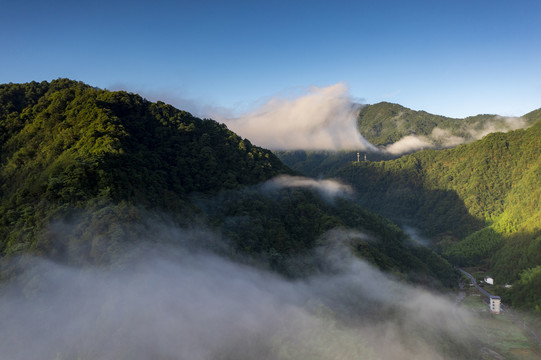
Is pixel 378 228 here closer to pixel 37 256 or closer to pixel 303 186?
pixel 303 186

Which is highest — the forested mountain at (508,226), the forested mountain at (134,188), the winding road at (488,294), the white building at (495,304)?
the forested mountain at (134,188)

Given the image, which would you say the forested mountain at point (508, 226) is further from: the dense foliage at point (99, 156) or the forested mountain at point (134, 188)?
the dense foliage at point (99, 156)

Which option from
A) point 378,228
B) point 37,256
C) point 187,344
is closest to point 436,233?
point 378,228

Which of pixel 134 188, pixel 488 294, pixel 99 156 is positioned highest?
pixel 99 156

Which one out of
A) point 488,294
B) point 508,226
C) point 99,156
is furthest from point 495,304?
point 99,156

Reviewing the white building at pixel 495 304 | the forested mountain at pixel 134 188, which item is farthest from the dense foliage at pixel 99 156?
the white building at pixel 495 304

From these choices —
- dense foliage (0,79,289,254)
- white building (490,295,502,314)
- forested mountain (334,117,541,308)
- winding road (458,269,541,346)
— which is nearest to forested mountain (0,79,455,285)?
dense foliage (0,79,289,254)

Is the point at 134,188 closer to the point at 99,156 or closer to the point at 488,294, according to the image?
the point at 99,156

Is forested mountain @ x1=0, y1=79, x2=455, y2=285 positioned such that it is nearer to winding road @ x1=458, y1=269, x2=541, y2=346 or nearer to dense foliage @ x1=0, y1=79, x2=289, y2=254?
dense foliage @ x1=0, y1=79, x2=289, y2=254
